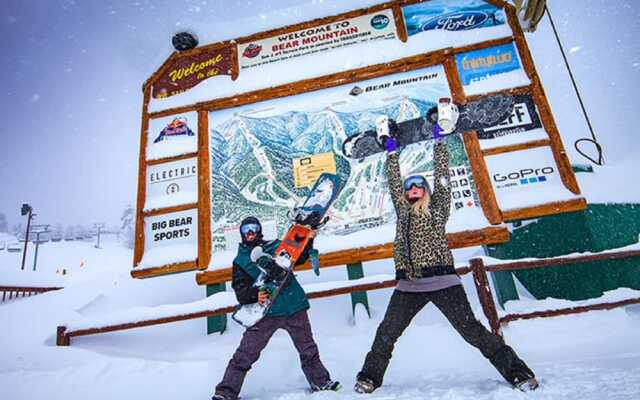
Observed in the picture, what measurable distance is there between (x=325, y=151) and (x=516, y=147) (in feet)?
9.28

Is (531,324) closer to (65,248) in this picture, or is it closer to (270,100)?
(270,100)

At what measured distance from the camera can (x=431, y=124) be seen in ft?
12.1

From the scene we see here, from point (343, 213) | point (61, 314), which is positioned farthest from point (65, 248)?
point (343, 213)

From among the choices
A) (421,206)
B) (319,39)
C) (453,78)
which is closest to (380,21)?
(319,39)

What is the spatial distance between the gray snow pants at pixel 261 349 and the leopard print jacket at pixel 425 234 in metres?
0.91

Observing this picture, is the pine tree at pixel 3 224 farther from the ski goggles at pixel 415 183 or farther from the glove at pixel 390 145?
the ski goggles at pixel 415 183

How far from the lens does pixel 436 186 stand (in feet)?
8.82

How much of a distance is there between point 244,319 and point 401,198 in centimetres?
166

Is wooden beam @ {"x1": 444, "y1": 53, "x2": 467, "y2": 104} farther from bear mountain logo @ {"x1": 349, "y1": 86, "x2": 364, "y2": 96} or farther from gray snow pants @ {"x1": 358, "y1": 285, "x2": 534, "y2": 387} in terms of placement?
gray snow pants @ {"x1": 358, "y1": 285, "x2": 534, "y2": 387}

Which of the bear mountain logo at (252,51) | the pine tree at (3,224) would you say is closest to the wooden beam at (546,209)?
the bear mountain logo at (252,51)

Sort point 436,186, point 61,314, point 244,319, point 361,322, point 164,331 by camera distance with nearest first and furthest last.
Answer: point 244,319
point 436,186
point 361,322
point 164,331
point 61,314

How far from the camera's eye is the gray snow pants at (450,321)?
6.95 feet

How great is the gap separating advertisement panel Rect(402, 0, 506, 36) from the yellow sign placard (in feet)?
8.73

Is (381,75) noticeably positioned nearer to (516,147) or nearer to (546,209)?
(516,147)
